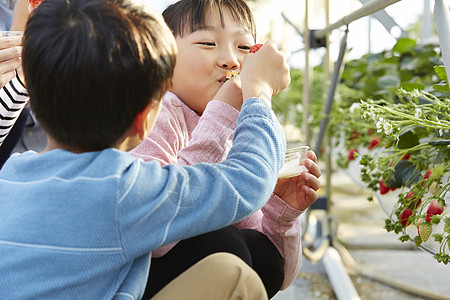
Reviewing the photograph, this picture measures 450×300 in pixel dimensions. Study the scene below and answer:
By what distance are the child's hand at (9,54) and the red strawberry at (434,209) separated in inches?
34.2

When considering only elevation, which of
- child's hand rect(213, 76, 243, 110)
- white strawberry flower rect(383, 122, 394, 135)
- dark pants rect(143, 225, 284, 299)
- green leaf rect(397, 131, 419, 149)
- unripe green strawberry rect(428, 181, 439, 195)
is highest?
child's hand rect(213, 76, 243, 110)

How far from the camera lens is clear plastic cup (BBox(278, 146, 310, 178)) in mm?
890

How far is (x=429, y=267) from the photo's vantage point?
223 centimetres

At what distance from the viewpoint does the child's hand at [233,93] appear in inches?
36.2

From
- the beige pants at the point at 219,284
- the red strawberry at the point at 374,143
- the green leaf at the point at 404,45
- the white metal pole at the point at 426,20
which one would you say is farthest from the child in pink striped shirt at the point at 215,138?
the white metal pole at the point at 426,20

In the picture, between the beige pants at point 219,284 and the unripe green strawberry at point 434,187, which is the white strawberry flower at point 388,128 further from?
the beige pants at point 219,284

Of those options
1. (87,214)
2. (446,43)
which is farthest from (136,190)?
(446,43)

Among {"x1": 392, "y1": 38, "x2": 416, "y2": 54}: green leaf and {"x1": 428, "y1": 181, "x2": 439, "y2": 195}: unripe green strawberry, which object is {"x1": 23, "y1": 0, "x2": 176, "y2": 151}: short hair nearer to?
{"x1": 428, "y1": 181, "x2": 439, "y2": 195}: unripe green strawberry

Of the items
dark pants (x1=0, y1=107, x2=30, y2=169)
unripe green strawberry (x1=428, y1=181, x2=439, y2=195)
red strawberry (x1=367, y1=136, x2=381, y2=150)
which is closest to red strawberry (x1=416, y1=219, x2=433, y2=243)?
unripe green strawberry (x1=428, y1=181, x2=439, y2=195)

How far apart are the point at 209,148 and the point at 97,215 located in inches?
10.6

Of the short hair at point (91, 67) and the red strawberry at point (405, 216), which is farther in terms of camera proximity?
the red strawberry at point (405, 216)

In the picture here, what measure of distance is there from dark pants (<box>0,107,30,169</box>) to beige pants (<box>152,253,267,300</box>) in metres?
0.79

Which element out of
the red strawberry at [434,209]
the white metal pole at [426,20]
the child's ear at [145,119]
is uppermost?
the child's ear at [145,119]

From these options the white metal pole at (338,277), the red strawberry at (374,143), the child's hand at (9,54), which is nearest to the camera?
the child's hand at (9,54)
